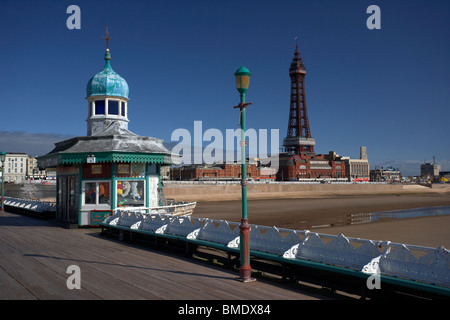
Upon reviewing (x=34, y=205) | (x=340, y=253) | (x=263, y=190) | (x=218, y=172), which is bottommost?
(x=263, y=190)

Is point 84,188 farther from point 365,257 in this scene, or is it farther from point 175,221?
point 365,257

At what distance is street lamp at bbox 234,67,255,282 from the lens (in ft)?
29.0

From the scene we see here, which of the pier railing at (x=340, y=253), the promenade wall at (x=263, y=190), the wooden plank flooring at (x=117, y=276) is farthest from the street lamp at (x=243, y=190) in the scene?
the promenade wall at (x=263, y=190)

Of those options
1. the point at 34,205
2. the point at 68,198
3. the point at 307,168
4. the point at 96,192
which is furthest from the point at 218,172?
the point at 96,192

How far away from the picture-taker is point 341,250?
816 cm

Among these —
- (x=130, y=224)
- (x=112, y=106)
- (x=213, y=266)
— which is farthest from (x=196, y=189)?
(x=213, y=266)

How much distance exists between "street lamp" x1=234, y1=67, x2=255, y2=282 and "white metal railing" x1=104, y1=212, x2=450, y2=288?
0.88 metres

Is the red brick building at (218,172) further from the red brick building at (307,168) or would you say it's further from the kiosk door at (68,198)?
the kiosk door at (68,198)

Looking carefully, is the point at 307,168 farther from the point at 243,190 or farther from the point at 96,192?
the point at 243,190

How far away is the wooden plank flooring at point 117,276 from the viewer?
24.9 feet

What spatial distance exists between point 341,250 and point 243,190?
2.63m

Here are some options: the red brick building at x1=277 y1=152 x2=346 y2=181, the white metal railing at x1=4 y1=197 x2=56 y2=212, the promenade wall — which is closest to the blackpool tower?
the red brick building at x1=277 y1=152 x2=346 y2=181

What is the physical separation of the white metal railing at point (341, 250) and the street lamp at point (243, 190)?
88 centimetres
